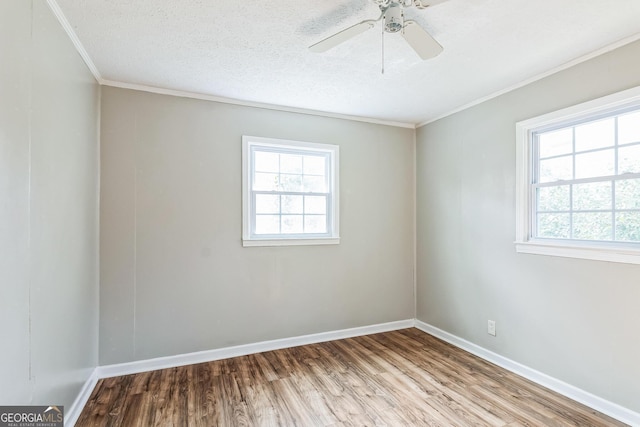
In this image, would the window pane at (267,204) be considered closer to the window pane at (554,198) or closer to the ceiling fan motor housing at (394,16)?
Answer: the ceiling fan motor housing at (394,16)

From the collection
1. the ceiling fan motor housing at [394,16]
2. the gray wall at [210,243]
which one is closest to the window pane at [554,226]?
the gray wall at [210,243]

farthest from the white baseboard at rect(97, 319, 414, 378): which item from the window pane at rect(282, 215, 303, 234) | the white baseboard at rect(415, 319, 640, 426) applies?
the window pane at rect(282, 215, 303, 234)

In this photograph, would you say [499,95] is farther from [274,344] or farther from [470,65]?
[274,344]

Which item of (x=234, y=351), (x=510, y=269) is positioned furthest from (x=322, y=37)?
(x=234, y=351)

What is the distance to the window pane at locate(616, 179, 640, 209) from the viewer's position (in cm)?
206

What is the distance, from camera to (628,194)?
6.91 ft

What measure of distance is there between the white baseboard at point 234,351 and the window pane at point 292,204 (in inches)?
54.8

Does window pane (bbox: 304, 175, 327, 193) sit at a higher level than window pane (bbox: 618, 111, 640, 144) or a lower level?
lower

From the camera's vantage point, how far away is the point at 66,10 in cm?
179

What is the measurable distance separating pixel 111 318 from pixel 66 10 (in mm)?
2305

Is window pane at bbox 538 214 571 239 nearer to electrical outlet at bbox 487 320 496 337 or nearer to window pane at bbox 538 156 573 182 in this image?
window pane at bbox 538 156 573 182

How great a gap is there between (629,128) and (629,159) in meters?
0.22

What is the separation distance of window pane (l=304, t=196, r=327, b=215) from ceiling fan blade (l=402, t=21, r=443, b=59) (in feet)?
6.59

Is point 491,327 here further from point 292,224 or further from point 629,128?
point 292,224
